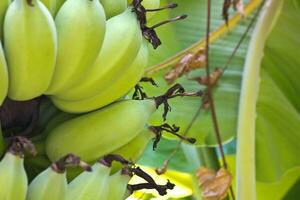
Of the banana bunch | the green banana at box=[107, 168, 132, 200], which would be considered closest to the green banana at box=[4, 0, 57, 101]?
the banana bunch

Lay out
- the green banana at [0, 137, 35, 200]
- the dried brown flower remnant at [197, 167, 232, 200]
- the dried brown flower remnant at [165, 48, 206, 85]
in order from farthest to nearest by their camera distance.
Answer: the dried brown flower remnant at [165, 48, 206, 85] → the dried brown flower remnant at [197, 167, 232, 200] → the green banana at [0, 137, 35, 200]

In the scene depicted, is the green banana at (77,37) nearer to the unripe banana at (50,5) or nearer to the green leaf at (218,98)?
the unripe banana at (50,5)

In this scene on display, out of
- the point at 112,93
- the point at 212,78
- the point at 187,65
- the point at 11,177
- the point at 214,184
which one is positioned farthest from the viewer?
the point at 212,78

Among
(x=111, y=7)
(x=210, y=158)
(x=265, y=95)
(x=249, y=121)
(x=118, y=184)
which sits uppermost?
(x=111, y=7)

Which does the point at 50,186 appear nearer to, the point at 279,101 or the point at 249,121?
the point at 249,121

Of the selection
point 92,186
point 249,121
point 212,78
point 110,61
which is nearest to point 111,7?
point 110,61

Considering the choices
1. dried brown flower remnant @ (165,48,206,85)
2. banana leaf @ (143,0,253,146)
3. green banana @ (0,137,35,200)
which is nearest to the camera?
green banana @ (0,137,35,200)

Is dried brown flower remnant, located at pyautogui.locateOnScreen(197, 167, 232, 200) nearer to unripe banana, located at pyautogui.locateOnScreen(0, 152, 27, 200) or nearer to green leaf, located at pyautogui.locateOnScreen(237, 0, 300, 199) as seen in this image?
green leaf, located at pyautogui.locateOnScreen(237, 0, 300, 199)
